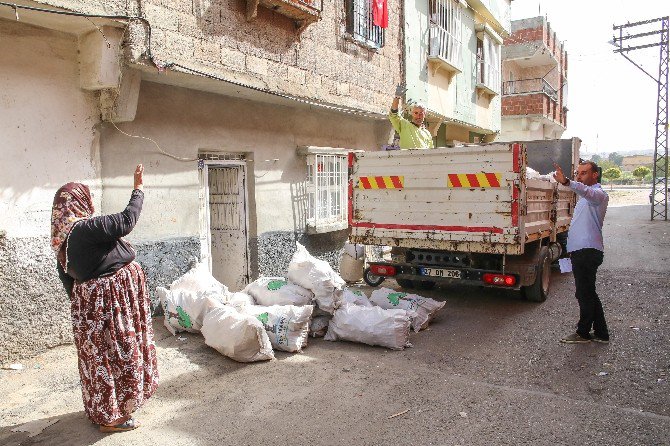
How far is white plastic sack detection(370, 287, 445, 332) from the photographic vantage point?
557cm

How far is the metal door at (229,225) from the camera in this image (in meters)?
7.22

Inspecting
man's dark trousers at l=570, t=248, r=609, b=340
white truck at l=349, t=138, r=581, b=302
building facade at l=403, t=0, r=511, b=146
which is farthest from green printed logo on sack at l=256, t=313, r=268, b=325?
building facade at l=403, t=0, r=511, b=146

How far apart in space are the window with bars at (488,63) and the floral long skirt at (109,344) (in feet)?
42.0

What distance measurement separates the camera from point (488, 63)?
48.3 ft

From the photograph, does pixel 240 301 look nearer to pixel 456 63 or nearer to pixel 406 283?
pixel 406 283

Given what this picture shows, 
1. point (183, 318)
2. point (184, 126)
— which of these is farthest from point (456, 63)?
point (183, 318)

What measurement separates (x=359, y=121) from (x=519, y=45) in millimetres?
15901

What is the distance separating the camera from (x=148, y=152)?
563cm

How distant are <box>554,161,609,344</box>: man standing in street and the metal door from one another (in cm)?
426

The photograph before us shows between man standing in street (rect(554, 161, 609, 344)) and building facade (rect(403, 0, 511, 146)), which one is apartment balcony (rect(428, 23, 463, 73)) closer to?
building facade (rect(403, 0, 511, 146))

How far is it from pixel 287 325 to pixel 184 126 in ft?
9.39

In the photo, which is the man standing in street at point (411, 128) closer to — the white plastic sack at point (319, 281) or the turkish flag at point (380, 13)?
the white plastic sack at point (319, 281)

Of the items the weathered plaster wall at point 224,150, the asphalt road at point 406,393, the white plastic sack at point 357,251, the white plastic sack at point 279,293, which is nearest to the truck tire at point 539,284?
the asphalt road at point 406,393

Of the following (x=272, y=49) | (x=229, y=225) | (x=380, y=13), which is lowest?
(x=229, y=225)
